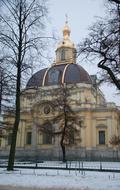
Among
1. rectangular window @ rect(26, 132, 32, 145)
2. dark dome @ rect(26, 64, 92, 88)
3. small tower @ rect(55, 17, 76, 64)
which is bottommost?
rectangular window @ rect(26, 132, 32, 145)

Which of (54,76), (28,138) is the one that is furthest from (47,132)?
(54,76)

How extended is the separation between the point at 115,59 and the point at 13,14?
9.66 metres

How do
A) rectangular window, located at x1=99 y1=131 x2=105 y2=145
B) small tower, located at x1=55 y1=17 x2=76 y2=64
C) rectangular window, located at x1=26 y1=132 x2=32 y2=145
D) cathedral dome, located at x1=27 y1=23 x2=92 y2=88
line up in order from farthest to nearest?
small tower, located at x1=55 y1=17 x2=76 y2=64
rectangular window, located at x1=26 y1=132 x2=32 y2=145
cathedral dome, located at x1=27 y1=23 x2=92 y2=88
rectangular window, located at x1=99 y1=131 x2=105 y2=145

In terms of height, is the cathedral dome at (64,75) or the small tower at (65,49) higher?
the small tower at (65,49)

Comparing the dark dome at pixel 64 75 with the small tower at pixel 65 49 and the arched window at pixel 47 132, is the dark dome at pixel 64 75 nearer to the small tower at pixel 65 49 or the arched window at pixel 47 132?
the small tower at pixel 65 49

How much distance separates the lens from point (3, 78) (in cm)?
2347

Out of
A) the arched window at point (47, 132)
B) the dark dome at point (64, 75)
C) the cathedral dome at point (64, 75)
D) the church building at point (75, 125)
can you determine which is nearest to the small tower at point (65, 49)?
the cathedral dome at point (64, 75)

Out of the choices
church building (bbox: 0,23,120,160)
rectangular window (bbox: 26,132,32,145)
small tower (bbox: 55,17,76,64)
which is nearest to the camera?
church building (bbox: 0,23,120,160)

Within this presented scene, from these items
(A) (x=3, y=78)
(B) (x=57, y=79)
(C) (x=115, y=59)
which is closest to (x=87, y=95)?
(B) (x=57, y=79)

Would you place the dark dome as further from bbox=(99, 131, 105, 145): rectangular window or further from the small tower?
bbox=(99, 131, 105, 145): rectangular window

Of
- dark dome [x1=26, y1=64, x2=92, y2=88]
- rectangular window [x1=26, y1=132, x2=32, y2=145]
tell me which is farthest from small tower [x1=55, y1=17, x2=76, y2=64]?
rectangular window [x1=26, y1=132, x2=32, y2=145]

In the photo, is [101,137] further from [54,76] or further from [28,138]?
[54,76]

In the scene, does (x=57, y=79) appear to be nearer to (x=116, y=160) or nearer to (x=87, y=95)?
(x=87, y=95)

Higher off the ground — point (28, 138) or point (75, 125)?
point (75, 125)
